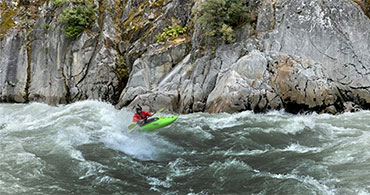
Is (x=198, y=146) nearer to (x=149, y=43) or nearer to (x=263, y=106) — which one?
(x=263, y=106)

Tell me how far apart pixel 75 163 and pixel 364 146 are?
818cm

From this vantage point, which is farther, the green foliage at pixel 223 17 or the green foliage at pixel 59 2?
the green foliage at pixel 59 2

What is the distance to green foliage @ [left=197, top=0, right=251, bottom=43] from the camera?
15461 millimetres

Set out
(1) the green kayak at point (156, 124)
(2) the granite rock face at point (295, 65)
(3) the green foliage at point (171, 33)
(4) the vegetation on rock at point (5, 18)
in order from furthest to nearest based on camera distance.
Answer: (4) the vegetation on rock at point (5, 18)
(3) the green foliage at point (171, 33)
(2) the granite rock face at point (295, 65)
(1) the green kayak at point (156, 124)

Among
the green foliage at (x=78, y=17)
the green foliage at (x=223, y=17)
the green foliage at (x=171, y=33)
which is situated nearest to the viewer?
the green foliage at (x=223, y=17)

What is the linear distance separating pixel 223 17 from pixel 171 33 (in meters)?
3.87

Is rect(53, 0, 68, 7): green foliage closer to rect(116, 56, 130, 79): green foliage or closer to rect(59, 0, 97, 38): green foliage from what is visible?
rect(59, 0, 97, 38): green foliage

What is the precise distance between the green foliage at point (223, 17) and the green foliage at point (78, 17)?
342 inches

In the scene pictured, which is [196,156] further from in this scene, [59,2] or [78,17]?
[59,2]

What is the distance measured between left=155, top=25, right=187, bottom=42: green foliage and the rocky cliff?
0.27 metres

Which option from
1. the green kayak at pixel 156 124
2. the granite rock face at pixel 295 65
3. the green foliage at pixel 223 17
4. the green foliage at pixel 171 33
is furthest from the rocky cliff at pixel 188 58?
the green kayak at pixel 156 124

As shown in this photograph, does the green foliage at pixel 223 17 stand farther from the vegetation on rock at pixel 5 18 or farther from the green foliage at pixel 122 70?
the vegetation on rock at pixel 5 18

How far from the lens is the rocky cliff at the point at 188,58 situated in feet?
44.5

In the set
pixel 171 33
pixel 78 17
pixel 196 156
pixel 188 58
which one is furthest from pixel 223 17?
pixel 78 17
